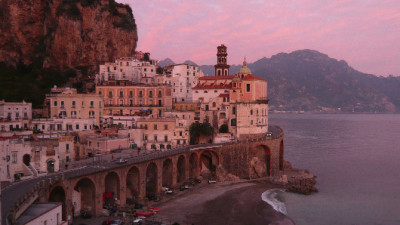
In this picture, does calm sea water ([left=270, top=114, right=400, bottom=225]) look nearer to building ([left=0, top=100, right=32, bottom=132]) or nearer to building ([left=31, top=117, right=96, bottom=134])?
building ([left=31, top=117, right=96, bottom=134])

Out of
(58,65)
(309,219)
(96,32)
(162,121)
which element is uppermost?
(96,32)

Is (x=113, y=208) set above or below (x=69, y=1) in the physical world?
below

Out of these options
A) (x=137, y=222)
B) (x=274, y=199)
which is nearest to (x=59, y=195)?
(x=137, y=222)

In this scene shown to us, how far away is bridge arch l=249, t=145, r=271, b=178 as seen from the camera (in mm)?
80688

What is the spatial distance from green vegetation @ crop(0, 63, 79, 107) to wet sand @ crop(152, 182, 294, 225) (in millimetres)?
50368

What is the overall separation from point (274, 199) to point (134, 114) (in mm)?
38470

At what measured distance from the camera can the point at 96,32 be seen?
11394 cm

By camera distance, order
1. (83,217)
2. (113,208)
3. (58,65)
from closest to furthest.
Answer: (83,217), (113,208), (58,65)

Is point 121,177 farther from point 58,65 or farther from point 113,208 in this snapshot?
point 58,65

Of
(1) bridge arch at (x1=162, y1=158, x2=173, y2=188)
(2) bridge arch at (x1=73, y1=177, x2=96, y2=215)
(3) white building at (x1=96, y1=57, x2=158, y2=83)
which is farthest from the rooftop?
(3) white building at (x1=96, y1=57, x2=158, y2=83)

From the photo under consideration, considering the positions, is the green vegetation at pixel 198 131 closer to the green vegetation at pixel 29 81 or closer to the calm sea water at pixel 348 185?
the calm sea water at pixel 348 185

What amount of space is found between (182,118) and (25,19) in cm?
6083

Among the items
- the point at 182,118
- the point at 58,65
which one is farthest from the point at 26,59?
the point at 182,118

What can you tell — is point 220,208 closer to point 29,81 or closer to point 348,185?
point 348,185
